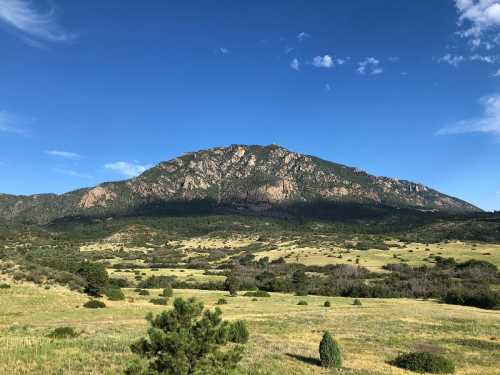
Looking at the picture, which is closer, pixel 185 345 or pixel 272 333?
pixel 185 345

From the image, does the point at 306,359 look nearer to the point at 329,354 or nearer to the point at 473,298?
the point at 329,354

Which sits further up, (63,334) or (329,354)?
(329,354)

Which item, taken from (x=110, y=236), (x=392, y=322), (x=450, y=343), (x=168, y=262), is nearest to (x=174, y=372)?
(x=450, y=343)

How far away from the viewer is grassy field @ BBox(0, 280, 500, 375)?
58.6ft

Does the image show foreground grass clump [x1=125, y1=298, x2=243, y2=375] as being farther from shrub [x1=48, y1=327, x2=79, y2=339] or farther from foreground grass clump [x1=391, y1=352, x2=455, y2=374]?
shrub [x1=48, y1=327, x2=79, y2=339]

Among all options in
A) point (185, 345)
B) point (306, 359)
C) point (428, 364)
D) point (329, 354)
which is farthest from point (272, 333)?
point (185, 345)

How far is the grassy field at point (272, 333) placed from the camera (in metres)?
17.9

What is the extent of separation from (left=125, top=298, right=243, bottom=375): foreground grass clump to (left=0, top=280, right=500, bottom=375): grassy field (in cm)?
613

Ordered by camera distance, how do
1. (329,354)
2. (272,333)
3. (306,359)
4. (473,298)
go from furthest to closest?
(473,298), (272,333), (306,359), (329,354)

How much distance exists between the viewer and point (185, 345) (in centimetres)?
1055

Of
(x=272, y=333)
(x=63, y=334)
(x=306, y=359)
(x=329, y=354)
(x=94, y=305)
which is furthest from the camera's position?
(x=94, y=305)

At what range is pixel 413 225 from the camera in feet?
500

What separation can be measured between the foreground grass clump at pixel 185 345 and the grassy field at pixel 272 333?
20.1ft

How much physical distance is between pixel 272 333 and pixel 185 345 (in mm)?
18150
